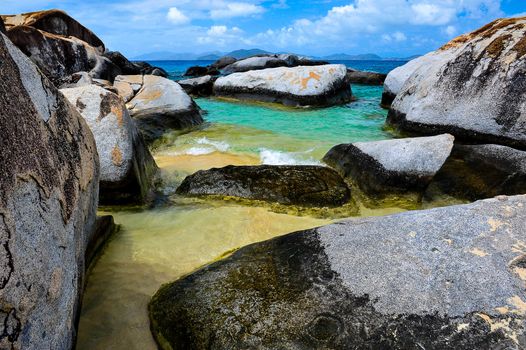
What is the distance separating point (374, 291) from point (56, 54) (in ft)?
59.4

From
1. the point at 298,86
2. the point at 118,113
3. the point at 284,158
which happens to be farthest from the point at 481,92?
the point at 298,86

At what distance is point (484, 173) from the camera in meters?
5.50

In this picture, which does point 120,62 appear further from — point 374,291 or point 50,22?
point 374,291

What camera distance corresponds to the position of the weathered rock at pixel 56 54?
15.3 meters

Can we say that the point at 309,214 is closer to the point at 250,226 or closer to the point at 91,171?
the point at 250,226

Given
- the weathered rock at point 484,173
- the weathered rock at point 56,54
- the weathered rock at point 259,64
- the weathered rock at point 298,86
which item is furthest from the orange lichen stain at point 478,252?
the weathered rock at point 259,64

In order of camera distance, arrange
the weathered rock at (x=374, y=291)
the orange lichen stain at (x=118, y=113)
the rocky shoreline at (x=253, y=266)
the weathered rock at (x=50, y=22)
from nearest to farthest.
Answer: the rocky shoreline at (x=253, y=266) → the weathered rock at (x=374, y=291) → the orange lichen stain at (x=118, y=113) → the weathered rock at (x=50, y=22)

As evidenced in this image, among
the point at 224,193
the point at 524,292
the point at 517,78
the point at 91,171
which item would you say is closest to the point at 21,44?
the point at 224,193

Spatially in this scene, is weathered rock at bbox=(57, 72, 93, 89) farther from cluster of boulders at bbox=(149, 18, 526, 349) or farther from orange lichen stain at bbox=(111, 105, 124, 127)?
cluster of boulders at bbox=(149, 18, 526, 349)

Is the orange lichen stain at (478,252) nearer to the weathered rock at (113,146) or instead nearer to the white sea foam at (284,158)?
the weathered rock at (113,146)

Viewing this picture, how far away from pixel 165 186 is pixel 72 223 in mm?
3533

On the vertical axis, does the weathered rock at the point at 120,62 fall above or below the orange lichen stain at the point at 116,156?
above

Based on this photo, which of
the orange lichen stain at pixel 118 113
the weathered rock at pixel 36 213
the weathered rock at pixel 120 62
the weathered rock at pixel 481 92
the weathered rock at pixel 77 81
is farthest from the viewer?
the weathered rock at pixel 120 62

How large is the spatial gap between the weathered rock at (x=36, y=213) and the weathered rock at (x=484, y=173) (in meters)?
4.85
